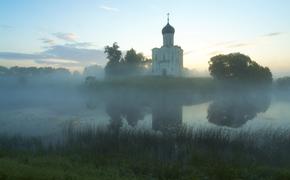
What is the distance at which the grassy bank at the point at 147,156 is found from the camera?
11.9 meters

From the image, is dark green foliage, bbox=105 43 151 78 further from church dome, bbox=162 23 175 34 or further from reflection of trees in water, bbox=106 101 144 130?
reflection of trees in water, bbox=106 101 144 130

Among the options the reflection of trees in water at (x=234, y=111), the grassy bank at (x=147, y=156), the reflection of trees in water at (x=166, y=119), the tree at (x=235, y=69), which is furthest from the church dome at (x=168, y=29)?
the grassy bank at (x=147, y=156)

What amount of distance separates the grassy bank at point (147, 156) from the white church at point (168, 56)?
56587 mm

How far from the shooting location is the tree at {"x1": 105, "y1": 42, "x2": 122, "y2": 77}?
81.7 m

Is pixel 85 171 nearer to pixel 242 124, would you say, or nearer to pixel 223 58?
pixel 242 124

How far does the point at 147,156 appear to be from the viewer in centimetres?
1559

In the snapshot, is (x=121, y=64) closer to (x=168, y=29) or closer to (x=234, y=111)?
(x=168, y=29)

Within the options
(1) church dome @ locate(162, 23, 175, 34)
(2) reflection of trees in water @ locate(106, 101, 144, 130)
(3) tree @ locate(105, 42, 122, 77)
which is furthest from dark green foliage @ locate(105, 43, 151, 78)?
(2) reflection of trees in water @ locate(106, 101, 144, 130)

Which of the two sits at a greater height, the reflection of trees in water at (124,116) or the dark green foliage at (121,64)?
the dark green foliage at (121,64)

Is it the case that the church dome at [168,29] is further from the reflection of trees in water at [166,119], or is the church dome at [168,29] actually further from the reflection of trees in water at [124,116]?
the reflection of trees in water at [124,116]

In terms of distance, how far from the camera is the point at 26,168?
11.0m

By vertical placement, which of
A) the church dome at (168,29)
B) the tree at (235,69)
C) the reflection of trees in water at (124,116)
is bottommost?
the reflection of trees in water at (124,116)

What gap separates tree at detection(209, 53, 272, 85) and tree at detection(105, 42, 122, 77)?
69.3 ft

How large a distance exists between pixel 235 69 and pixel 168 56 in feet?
47.5
